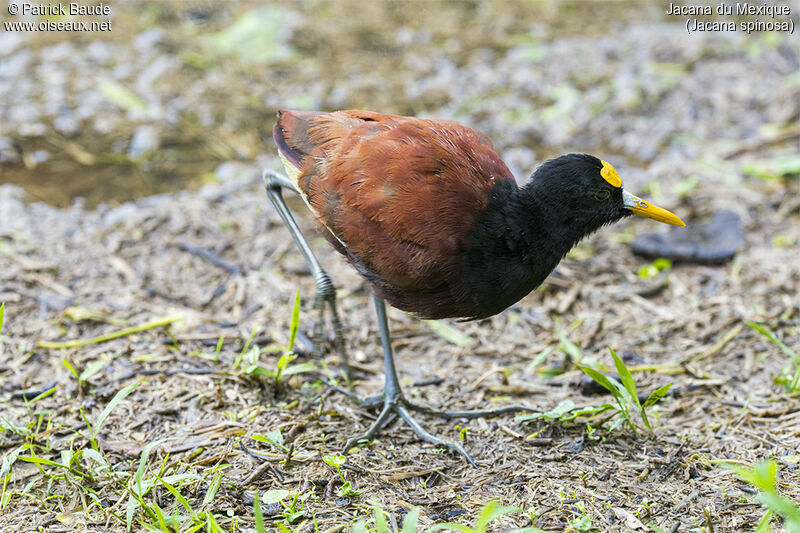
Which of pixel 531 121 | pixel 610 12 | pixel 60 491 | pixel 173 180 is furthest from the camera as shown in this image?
pixel 610 12

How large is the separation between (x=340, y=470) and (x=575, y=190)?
1.52 metres

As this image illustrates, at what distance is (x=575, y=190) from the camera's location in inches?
127

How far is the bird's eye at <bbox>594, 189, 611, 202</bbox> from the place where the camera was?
3273 millimetres

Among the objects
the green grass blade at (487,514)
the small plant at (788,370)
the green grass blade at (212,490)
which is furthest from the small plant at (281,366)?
the small plant at (788,370)

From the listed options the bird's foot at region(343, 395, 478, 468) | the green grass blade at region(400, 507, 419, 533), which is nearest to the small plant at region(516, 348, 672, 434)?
the bird's foot at region(343, 395, 478, 468)

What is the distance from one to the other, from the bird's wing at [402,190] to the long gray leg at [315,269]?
35 cm

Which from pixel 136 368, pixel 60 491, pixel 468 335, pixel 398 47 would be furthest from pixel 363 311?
pixel 398 47

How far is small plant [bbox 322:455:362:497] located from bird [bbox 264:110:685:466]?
9.5 inches

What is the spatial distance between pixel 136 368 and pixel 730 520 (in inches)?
105

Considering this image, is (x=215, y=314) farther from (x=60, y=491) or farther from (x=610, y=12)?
(x=610, y=12)

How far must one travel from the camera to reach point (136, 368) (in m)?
3.67

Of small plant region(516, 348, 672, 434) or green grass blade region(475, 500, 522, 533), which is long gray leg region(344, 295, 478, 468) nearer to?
small plant region(516, 348, 672, 434)

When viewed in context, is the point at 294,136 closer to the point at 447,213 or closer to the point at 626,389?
the point at 447,213

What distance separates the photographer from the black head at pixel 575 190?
3227mm
